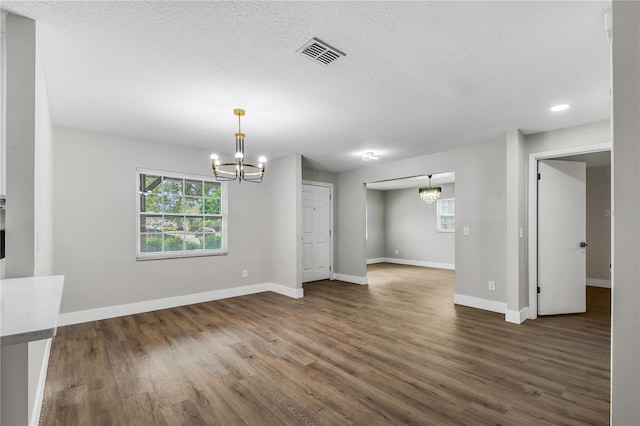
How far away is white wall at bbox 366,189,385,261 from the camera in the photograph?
979cm

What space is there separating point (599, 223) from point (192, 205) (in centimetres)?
791

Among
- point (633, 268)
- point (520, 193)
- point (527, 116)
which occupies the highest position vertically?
point (527, 116)

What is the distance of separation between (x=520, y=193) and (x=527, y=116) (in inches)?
40.9

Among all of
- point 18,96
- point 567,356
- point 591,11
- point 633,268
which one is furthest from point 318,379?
point 591,11

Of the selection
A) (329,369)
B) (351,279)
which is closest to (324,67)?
(329,369)

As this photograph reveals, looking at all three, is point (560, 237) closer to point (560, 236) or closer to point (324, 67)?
point (560, 236)

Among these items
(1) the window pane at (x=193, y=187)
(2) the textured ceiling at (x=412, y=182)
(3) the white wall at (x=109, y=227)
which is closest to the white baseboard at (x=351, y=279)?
(2) the textured ceiling at (x=412, y=182)

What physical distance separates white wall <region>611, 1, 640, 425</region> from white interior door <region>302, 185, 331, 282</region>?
5522 millimetres

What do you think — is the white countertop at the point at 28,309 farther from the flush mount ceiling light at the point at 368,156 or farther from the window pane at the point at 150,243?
the flush mount ceiling light at the point at 368,156

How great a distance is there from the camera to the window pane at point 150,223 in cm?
441

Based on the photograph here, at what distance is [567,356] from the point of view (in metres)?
2.89

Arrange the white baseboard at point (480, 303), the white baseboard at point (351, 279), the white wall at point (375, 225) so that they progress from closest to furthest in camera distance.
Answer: the white baseboard at point (480, 303) → the white baseboard at point (351, 279) → the white wall at point (375, 225)

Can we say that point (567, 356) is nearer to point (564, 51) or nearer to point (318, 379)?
point (318, 379)

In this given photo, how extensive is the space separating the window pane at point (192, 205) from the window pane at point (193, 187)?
3.3 inches
